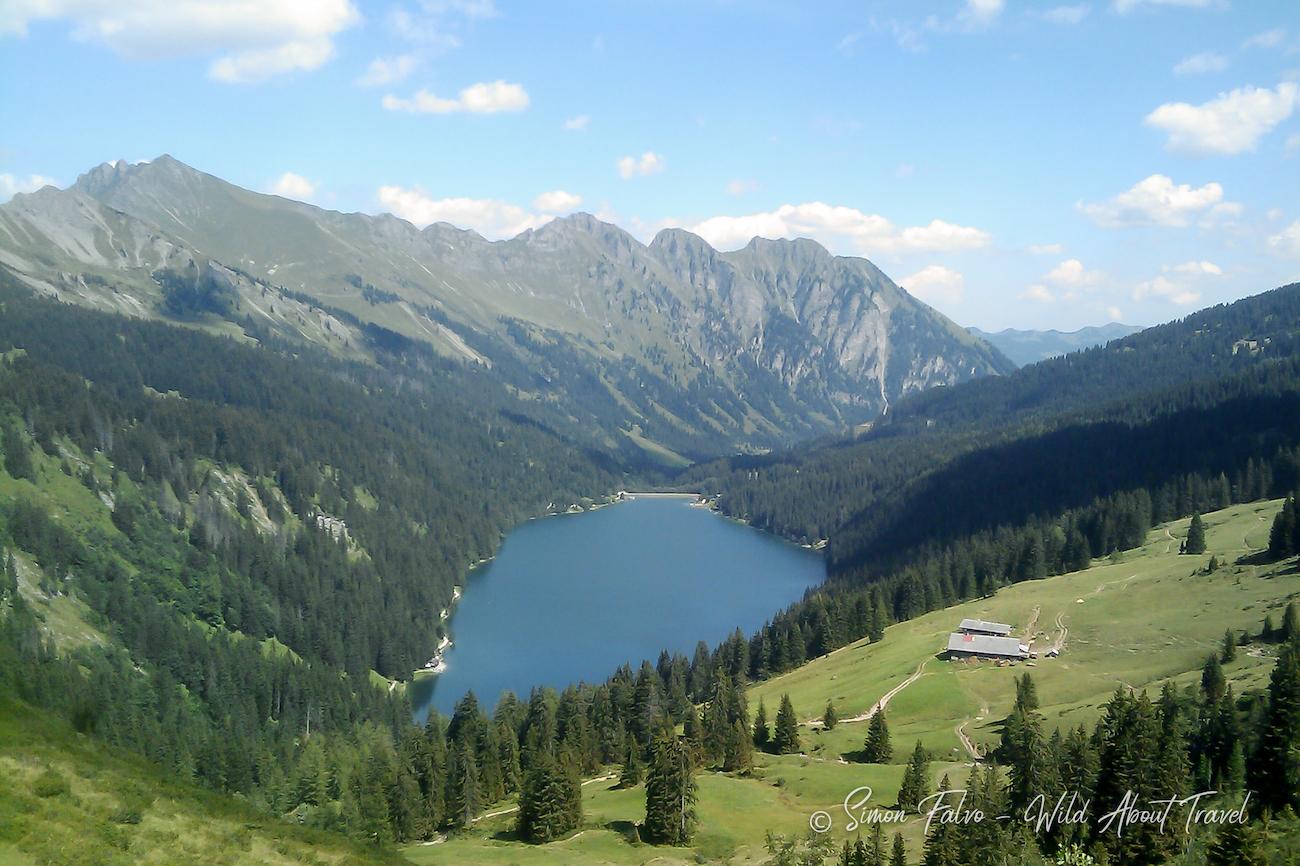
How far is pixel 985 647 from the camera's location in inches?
3455

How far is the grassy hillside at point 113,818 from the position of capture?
1157 inches

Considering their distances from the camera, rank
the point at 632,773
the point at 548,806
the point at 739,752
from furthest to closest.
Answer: the point at 632,773 → the point at 739,752 → the point at 548,806

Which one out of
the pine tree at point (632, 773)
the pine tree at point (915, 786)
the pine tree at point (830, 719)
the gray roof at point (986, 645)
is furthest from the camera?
the gray roof at point (986, 645)

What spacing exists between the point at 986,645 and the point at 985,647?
15.8 inches

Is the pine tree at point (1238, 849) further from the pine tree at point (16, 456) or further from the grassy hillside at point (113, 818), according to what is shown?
the pine tree at point (16, 456)

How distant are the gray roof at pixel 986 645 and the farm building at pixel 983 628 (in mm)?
1564

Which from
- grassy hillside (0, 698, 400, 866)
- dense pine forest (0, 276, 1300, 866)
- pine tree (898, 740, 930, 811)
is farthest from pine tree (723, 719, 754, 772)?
grassy hillside (0, 698, 400, 866)

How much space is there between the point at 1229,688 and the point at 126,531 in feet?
489

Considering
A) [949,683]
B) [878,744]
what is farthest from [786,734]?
[949,683]

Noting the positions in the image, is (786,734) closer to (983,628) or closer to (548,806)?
(548,806)

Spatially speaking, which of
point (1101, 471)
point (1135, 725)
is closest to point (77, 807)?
point (1135, 725)

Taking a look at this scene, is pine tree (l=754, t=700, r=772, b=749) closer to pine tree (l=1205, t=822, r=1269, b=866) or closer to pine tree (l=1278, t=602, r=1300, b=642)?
pine tree (l=1278, t=602, r=1300, b=642)

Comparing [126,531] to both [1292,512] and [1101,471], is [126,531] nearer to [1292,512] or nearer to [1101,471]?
[1292,512]

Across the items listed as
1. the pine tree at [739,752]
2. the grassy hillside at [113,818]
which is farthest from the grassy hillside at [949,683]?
the grassy hillside at [113,818]
